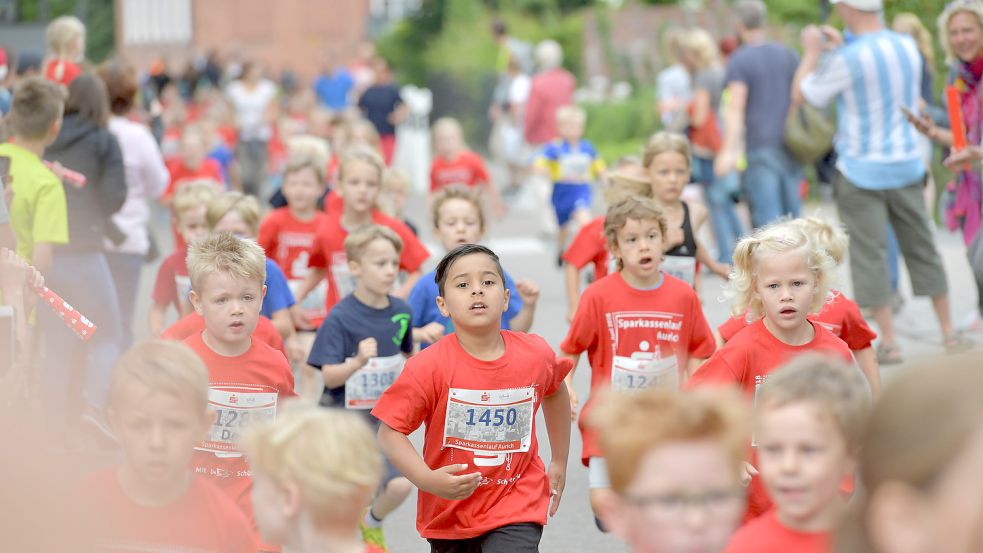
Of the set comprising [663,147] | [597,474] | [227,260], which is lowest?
[597,474]

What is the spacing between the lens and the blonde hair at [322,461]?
3066mm

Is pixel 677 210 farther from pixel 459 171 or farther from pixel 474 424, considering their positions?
pixel 459 171

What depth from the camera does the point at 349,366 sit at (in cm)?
602

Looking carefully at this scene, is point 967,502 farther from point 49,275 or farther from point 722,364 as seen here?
point 49,275

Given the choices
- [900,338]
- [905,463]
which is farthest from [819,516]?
[900,338]

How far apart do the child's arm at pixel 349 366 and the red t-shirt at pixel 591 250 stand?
5.00ft

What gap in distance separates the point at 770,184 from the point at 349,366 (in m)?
6.61

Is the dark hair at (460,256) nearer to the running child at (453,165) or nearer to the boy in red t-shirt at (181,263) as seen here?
the boy in red t-shirt at (181,263)

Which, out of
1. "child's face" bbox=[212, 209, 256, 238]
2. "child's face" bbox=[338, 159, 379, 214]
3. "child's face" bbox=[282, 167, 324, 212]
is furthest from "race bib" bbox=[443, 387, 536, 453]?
"child's face" bbox=[282, 167, 324, 212]

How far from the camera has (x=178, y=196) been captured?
8461mm

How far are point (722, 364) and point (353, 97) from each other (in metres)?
27.7

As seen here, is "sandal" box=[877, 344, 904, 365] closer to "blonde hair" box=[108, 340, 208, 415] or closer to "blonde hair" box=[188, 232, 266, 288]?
"blonde hair" box=[188, 232, 266, 288]

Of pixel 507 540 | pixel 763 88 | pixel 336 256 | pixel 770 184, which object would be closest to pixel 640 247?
pixel 507 540

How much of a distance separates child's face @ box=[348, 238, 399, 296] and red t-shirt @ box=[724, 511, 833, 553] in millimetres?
3272
